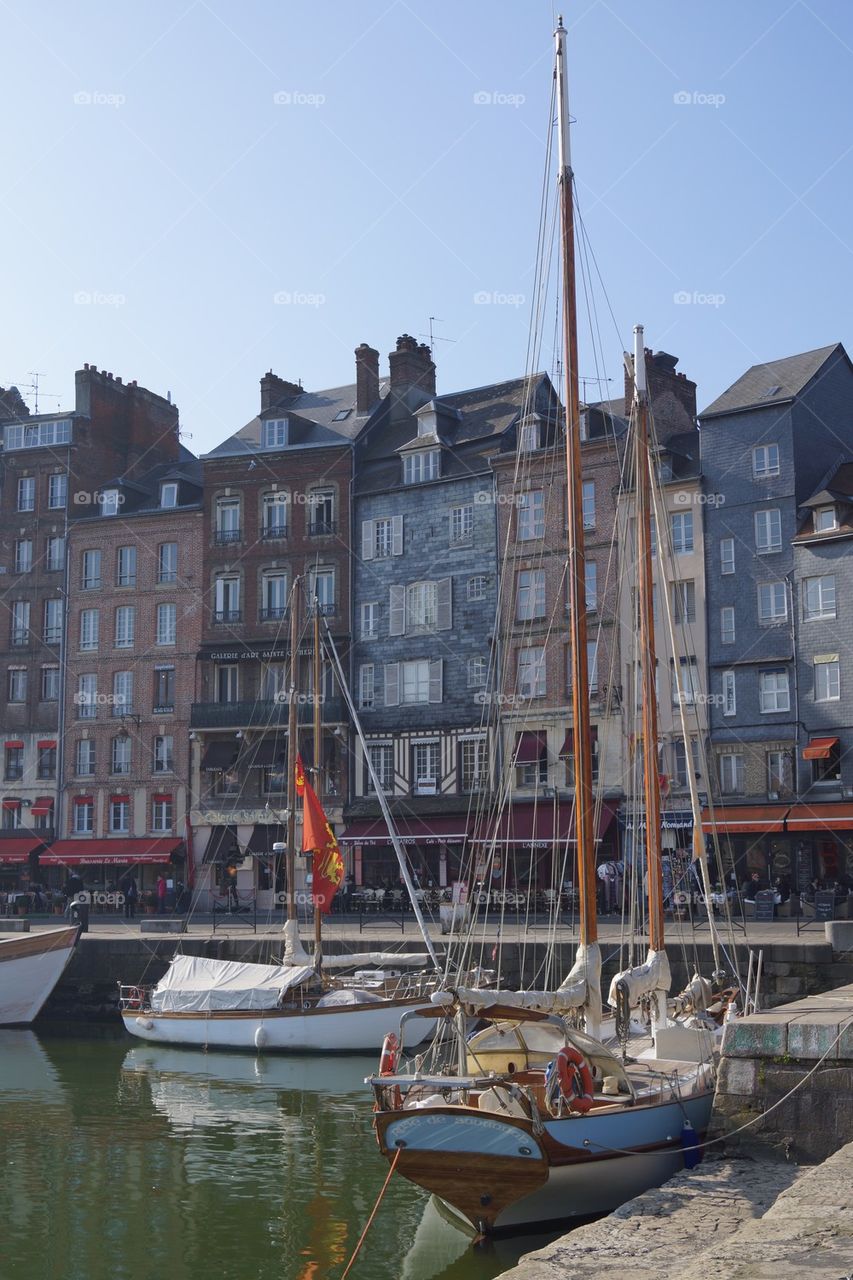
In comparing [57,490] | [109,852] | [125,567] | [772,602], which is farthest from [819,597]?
[57,490]

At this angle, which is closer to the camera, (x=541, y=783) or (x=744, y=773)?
(x=744, y=773)

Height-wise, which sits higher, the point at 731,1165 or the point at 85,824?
the point at 85,824

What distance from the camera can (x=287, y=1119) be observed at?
71.2 feet

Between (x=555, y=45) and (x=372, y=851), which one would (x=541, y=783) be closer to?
(x=372, y=851)

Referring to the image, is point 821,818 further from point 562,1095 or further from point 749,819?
point 562,1095

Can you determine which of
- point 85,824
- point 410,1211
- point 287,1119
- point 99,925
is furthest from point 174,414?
point 410,1211

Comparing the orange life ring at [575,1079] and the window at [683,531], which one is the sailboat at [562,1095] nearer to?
the orange life ring at [575,1079]

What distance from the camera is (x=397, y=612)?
160ft

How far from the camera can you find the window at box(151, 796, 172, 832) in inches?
2003

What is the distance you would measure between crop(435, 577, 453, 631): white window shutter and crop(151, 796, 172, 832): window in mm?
11859

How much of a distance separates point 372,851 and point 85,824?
466 inches

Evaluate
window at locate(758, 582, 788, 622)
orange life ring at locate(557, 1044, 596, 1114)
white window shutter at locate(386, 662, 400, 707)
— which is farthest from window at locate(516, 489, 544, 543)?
orange life ring at locate(557, 1044, 596, 1114)

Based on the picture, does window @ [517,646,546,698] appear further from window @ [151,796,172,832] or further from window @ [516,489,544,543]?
window @ [151,796,172,832]

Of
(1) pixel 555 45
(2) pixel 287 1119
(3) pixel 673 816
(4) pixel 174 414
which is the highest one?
(4) pixel 174 414
